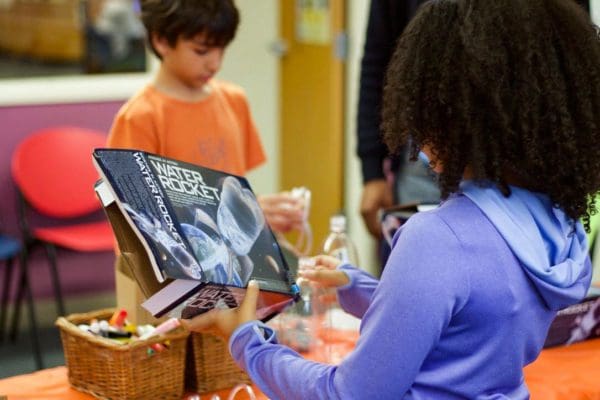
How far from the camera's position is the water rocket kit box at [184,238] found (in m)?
1.33

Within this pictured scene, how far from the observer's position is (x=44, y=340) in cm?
429

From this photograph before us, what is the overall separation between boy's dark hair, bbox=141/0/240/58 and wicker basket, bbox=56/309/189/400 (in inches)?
29.9

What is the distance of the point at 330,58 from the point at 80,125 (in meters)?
1.24

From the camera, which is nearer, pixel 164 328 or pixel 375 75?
pixel 164 328

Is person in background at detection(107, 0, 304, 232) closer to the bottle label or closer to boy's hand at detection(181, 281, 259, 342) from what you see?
the bottle label

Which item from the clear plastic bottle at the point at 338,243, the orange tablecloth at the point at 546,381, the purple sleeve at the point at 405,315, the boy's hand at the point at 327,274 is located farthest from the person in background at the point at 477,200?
the clear plastic bottle at the point at 338,243

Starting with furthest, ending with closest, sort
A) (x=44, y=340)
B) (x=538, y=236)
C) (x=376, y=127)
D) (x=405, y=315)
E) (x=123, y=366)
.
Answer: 1. (x=44, y=340)
2. (x=376, y=127)
3. (x=123, y=366)
4. (x=538, y=236)
5. (x=405, y=315)

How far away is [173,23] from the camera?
2195 millimetres

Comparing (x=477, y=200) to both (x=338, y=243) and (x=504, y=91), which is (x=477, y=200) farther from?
(x=338, y=243)

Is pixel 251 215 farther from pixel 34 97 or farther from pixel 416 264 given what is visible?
pixel 34 97

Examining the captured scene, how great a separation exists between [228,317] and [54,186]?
294 centimetres

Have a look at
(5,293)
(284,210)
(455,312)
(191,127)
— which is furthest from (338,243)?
(5,293)

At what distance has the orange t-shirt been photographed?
86.0 inches

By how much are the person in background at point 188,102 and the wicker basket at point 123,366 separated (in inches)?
21.4
